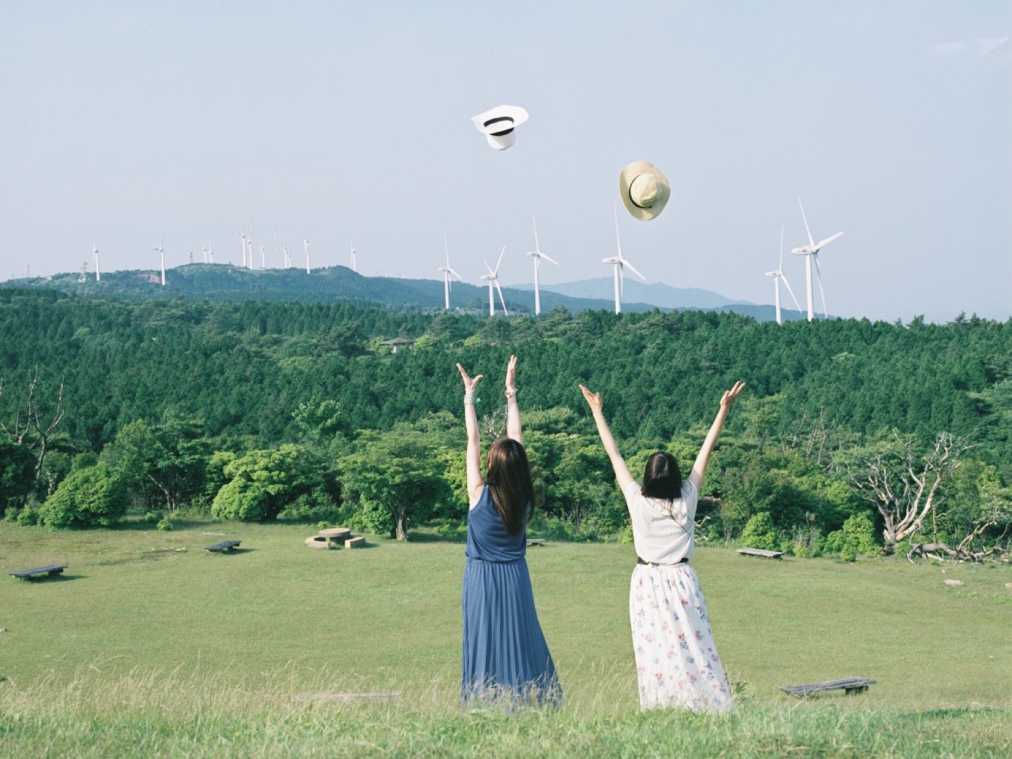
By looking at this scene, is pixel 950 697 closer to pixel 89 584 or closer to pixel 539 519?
pixel 89 584

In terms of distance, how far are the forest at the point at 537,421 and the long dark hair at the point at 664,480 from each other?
535 millimetres

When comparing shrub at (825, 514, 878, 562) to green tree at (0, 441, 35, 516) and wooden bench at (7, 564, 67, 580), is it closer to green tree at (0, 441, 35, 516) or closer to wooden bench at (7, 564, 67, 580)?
wooden bench at (7, 564, 67, 580)

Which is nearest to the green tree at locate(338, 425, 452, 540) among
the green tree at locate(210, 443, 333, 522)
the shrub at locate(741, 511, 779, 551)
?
the green tree at locate(210, 443, 333, 522)

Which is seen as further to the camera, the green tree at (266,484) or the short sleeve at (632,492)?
the green tree at (266,484)

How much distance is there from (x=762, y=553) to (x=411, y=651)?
38.2 ft

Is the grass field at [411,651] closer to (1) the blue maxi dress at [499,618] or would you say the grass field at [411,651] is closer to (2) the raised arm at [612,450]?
(1) the blue maxi dress at [499,618]

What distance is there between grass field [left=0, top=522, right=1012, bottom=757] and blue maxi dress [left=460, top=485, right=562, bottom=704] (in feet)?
0.77

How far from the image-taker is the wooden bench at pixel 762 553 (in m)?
25.7

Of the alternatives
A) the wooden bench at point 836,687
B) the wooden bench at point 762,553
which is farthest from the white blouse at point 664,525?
the wooden bench at point 762,553

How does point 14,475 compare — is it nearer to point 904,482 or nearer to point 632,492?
→ point 904,482

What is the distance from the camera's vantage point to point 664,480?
18.4ft

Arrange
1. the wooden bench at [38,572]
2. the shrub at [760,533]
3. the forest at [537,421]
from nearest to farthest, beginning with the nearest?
1. the wooden bench at [38,572]
2. the shrub at [760,533]
3. the forest at [537,421]

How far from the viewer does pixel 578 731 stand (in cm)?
467

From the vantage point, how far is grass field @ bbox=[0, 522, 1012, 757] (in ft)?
15.6
